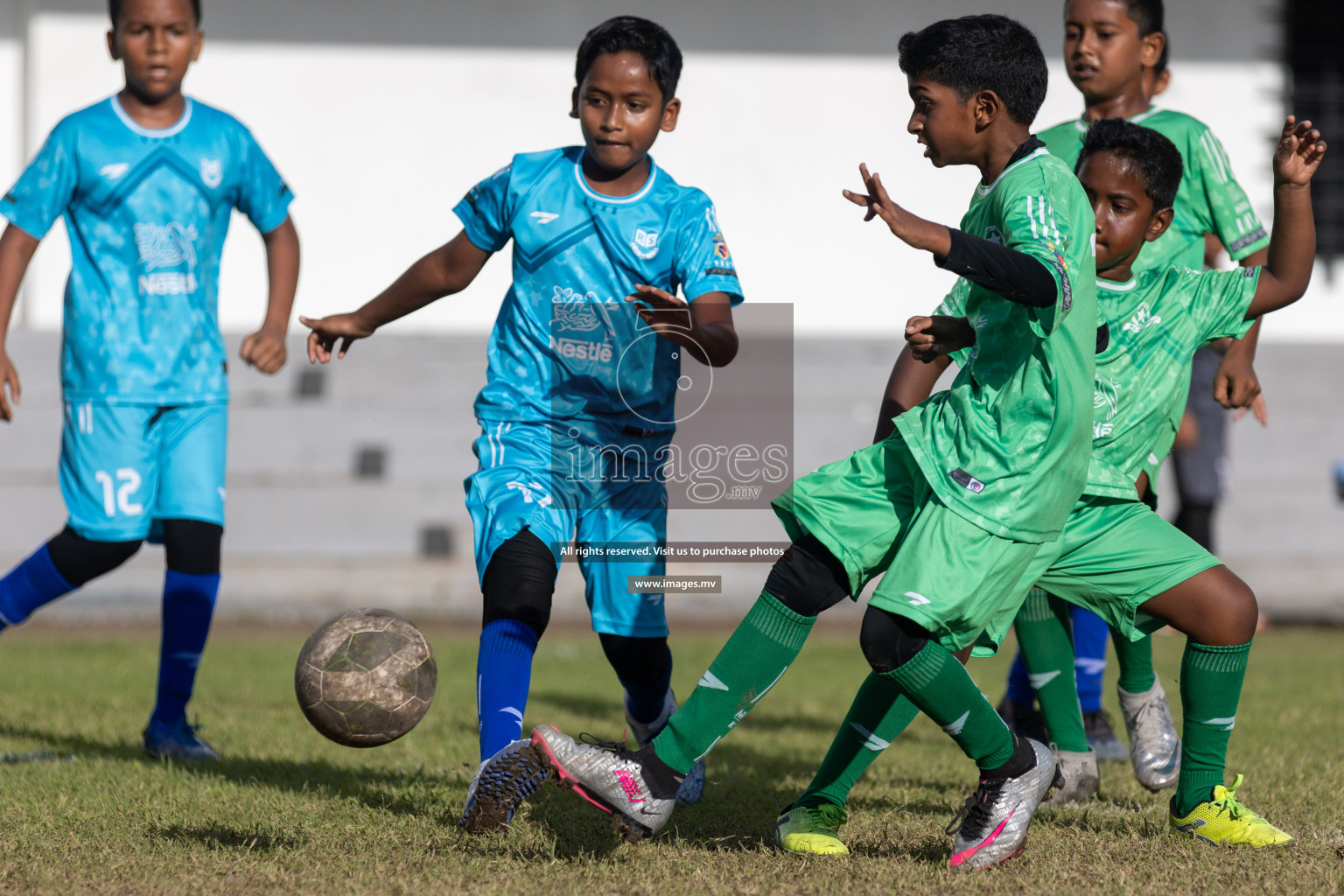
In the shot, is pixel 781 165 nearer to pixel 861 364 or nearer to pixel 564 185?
pixel 861 364

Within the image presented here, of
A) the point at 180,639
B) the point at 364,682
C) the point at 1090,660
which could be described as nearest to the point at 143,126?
the point at 180,639

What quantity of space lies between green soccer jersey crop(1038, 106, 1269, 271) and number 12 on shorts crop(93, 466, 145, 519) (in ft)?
10.3

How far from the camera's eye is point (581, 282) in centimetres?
389

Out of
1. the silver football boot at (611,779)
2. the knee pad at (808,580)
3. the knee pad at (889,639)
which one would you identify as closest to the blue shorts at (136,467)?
the silver football boot at (611,779)

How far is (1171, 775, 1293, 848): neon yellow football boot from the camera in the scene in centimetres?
349

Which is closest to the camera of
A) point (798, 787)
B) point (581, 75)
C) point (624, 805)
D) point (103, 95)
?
Result: point (624, 805)

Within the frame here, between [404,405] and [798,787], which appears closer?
[798,787]

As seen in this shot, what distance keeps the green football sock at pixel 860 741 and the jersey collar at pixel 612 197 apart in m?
1.45

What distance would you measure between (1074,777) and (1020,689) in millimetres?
676

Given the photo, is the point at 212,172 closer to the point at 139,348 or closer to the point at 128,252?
the point at 128,252

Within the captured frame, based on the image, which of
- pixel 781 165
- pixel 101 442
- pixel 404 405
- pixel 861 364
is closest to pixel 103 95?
pixel 404 405

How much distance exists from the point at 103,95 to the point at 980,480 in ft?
31.5

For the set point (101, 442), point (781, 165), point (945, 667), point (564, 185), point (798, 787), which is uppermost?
point (781, 165)

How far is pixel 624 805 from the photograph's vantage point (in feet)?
10.3
